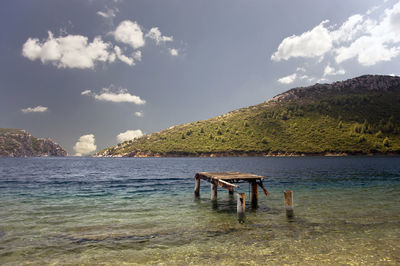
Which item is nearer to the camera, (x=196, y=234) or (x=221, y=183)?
(x=196, y=234)

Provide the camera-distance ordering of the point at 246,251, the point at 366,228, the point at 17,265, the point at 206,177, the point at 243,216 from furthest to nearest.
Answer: the point at 206,177 < the point at 243,216 < the point at 366,228 < the point at 246,251 < the point at 17,265

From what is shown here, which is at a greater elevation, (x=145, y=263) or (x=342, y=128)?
(x=342, y=128)

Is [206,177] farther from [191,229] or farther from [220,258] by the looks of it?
[220,258]

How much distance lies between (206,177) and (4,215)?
15.4 metres

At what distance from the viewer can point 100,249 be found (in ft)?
31.8

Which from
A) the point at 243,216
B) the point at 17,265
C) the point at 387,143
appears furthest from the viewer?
the point at 387,143

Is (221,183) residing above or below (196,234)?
above

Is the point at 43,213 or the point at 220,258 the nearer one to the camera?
the point at 220,258

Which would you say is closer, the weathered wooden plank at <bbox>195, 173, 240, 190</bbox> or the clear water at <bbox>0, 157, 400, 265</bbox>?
the clear water at <bbox>0, 157, 400, 265</bbox>

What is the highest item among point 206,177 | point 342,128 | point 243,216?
point 342,128

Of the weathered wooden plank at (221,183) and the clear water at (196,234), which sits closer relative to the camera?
the clear water at (196,234)

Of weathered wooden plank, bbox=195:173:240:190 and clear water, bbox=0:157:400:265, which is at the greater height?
weathered wooden plank, bbox=195:173:240:190

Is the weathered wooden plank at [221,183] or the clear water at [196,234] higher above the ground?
the weathered wooden plank at [221,183]

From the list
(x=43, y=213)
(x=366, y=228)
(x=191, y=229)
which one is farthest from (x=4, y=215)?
(x=366, y=228)
